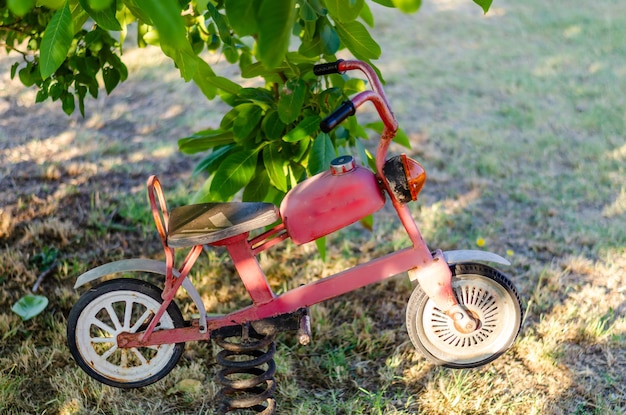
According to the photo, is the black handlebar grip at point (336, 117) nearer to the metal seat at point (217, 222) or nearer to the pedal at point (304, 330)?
the metal seat at point (217, 222)

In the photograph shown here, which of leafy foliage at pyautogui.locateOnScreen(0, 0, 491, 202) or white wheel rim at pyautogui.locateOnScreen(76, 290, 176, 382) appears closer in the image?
leafy foliage at pyautogui.locateOnScreen(0, 0, 491, 202)

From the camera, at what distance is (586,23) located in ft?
26.6

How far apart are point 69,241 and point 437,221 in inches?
79.5

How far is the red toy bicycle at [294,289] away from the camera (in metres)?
2.16

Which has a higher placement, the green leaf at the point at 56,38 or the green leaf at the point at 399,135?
the green leaf at the point at 56,38

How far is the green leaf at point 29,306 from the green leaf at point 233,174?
1053mm

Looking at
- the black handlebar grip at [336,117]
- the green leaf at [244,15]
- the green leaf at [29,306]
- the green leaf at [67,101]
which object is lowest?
the green leaf at [29,306]

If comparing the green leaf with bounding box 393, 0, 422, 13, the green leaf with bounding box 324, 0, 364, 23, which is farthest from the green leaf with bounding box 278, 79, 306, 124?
the green leaf with bounding box 393, 0, 422, 13

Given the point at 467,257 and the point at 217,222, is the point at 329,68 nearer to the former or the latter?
the point at 217,222

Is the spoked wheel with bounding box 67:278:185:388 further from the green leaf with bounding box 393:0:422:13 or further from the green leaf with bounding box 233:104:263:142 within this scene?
the green leaf with bounding box 393:0:422:13

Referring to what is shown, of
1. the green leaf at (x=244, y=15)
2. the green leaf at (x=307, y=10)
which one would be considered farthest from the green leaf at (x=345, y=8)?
the green leaf at (x=307, y=10)

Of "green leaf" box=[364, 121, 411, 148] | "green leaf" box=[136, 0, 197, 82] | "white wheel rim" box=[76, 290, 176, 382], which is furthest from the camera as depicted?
"green leaf" box=[364, 121, 411, 148]

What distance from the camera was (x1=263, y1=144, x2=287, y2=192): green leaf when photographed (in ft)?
8.05

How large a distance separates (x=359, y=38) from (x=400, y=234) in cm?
190
